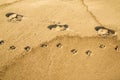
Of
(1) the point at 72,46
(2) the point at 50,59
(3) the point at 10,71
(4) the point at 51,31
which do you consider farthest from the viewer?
(4) the point at 51,31

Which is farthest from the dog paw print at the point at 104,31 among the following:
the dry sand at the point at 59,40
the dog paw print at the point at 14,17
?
the dog paw print at the point at 14,17

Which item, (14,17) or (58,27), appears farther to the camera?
(14,17)

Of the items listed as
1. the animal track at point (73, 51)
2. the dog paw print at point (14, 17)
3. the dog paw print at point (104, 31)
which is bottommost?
the animal track at point (73, 51)

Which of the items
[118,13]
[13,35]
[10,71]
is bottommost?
[10,71]

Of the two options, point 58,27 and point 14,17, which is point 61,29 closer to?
point 58,27

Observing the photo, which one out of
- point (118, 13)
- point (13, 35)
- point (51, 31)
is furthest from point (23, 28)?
point (118, 13)

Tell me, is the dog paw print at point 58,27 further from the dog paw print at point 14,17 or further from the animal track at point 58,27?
the dog paw print at point 14,17

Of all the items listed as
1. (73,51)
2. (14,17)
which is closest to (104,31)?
(73,51)

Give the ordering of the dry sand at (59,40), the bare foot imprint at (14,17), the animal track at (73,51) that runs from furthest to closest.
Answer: the bare foot imprint at (14,17) → the animal track at (73,51) → the dry sand at (59,40)

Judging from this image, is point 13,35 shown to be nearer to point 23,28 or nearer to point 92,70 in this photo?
point 23,28
